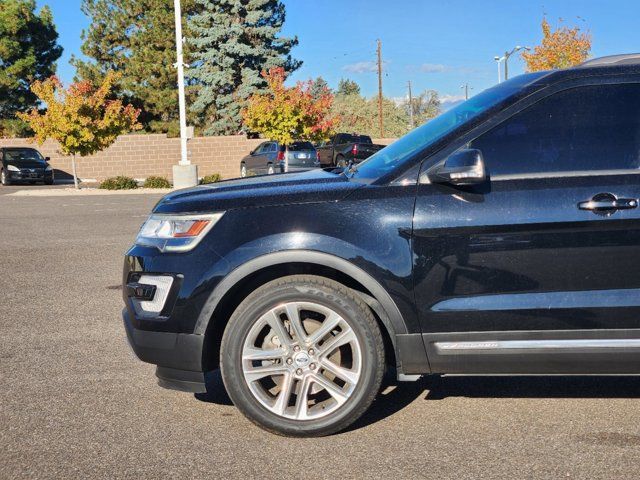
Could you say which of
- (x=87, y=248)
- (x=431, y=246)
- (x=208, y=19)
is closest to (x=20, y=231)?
(x=87, y=248)

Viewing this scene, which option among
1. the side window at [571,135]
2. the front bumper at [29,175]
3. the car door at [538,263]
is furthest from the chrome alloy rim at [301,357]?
the front bumper at [29,175]

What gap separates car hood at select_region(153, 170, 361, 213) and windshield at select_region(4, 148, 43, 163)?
32.1 metres

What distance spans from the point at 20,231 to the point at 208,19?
34093 millimetres

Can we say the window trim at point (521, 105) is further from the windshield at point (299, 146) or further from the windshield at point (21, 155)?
the windshield at point (21, 155)

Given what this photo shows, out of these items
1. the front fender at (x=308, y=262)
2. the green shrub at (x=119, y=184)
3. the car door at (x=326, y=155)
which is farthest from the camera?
the car door at (x=326, y=155)

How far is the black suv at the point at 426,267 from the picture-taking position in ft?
13.0

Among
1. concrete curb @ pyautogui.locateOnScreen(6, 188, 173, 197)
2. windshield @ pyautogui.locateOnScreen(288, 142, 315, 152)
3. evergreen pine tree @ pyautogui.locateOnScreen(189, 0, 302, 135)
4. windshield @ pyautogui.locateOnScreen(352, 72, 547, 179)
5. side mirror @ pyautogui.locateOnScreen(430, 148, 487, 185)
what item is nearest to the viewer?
side mirror @ pyautogui.locateOnScreen(430, 148, 487, 185)

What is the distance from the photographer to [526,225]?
3969 mm

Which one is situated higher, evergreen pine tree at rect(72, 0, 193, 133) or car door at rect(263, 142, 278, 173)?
evergreen pine tree at rect(72, 0, 193, 133)

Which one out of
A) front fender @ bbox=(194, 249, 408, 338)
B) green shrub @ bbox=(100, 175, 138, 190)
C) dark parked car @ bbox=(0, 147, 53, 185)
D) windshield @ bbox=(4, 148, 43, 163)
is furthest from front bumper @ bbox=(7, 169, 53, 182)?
front fender @ bbox=(194, 249, 408, 338)

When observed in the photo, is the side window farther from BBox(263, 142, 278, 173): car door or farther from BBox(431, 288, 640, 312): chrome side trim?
BBox(263, 142, 278, 173): car door

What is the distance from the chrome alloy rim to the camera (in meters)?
4.15

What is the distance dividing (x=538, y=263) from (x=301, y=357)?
1.31 meters

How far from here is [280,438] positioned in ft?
13.8
